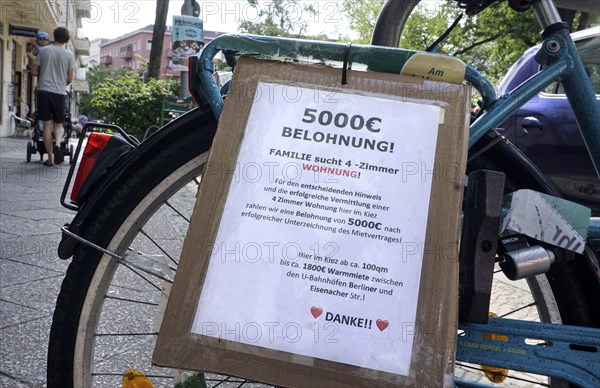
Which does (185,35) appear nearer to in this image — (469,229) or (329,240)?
(469,229)

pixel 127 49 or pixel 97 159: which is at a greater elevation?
pixel 127 49

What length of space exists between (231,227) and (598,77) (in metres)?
4.09

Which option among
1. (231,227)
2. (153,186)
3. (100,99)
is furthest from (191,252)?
(100,99)

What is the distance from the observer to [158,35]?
13.1m

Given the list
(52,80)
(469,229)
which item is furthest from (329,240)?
(52,80)

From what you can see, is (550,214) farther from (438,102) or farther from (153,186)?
(153,186)

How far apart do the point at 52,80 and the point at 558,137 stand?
628cm

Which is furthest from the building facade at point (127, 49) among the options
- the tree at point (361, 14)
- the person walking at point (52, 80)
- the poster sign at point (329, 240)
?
the poster sign at point (329, 240)

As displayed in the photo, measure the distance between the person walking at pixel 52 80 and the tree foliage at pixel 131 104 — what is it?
6.21 feet

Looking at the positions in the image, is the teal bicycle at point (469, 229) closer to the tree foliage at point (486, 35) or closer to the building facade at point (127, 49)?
the tree foliage at point (486, 35)

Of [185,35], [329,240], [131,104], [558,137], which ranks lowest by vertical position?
[329,240]

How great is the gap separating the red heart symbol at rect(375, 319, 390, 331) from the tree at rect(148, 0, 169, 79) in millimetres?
12544

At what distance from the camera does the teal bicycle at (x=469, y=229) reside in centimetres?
136

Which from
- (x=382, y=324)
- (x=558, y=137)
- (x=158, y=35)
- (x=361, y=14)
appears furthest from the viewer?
(x=361, y=14)
